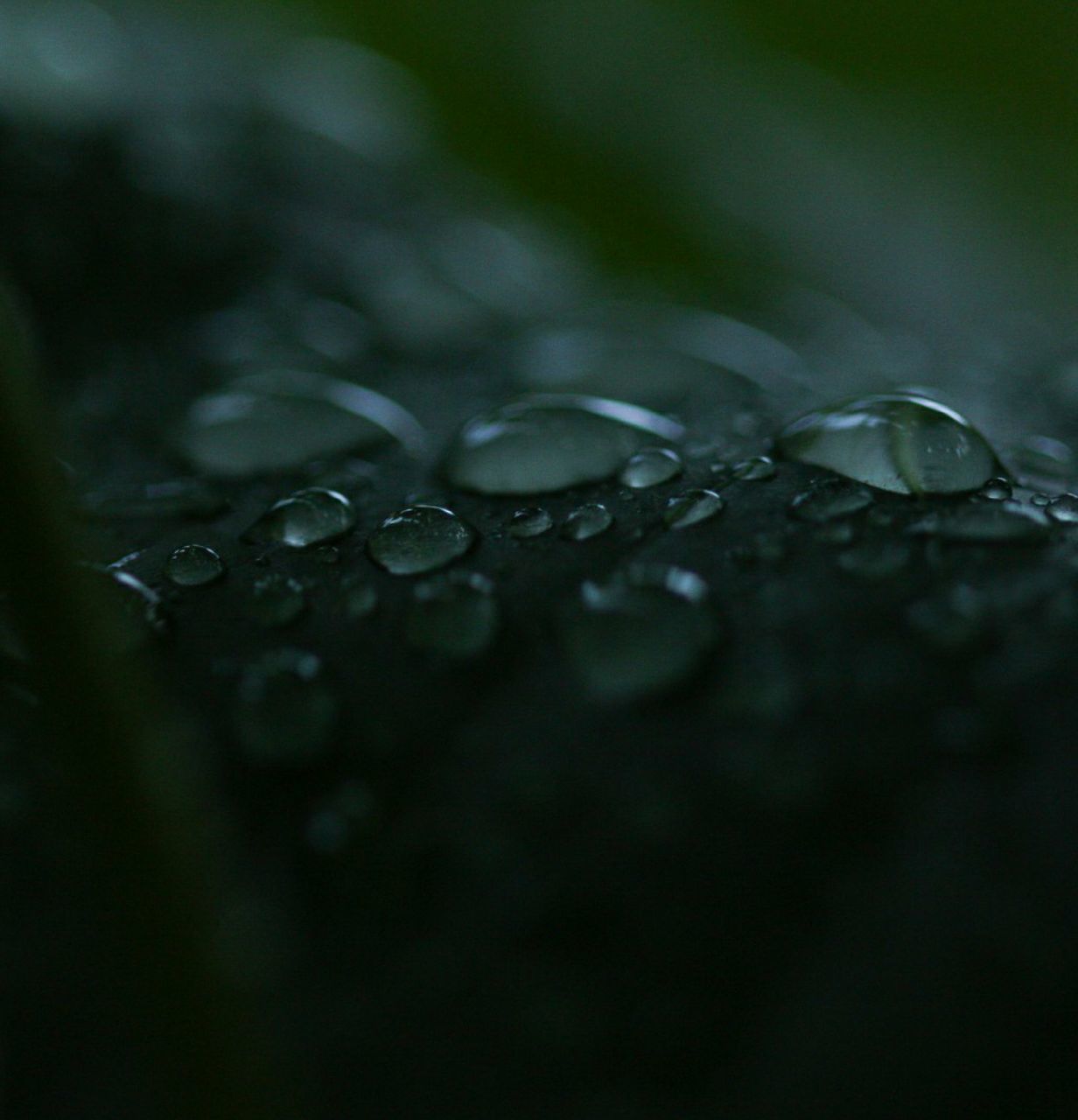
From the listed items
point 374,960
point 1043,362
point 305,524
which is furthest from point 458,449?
point 1043,362

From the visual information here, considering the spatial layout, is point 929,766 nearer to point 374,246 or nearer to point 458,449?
point 458,449

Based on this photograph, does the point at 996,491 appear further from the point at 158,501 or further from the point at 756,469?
the point at 158,501

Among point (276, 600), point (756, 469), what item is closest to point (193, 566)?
point (276, 600)

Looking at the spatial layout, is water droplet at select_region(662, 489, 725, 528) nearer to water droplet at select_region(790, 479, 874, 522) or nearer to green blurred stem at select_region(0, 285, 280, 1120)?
water droplet at select_region(790, 479, 874, 522)

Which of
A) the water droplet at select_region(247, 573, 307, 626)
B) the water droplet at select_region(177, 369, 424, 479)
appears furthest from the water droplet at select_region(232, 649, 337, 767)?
the water droplet at select_region(177, 369, 424, 479)

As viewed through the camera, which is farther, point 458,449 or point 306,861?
point 458,449

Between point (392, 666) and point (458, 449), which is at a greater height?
point (458, 449)
